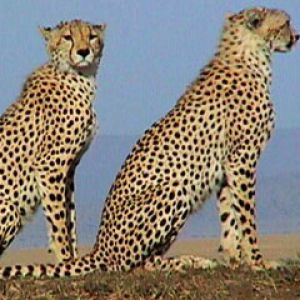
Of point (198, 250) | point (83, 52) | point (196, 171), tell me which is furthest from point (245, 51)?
point (198, 250)

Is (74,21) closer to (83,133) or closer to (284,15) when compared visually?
(83,133)

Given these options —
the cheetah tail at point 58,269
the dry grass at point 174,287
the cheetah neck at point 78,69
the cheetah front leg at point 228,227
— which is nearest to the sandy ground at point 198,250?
the cheetah neck at point 78,69

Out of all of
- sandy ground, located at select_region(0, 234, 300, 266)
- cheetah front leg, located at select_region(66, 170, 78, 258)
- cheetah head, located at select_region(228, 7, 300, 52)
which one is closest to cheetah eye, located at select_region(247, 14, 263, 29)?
cheetah head, located at select_region(228, 7, 300, 52)

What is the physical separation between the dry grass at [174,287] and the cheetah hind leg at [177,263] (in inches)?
24.3

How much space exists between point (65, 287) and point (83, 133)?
2079mm

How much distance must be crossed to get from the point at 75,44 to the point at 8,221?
1.23m

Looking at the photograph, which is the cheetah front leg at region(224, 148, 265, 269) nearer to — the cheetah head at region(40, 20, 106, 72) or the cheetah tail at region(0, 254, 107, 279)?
the cheetah tail at region(0, 254, 107, 279)

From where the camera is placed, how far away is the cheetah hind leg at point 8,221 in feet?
32.0

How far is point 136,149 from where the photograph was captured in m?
9.59

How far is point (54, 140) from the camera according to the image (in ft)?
32.1

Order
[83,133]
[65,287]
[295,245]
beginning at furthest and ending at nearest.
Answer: [295,245] → [83,133] → [65,287]

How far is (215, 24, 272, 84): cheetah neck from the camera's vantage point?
980cm

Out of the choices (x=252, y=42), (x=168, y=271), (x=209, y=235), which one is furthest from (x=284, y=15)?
(x=209, y=235)

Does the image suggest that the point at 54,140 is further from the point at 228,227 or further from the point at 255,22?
the point at 255,22
